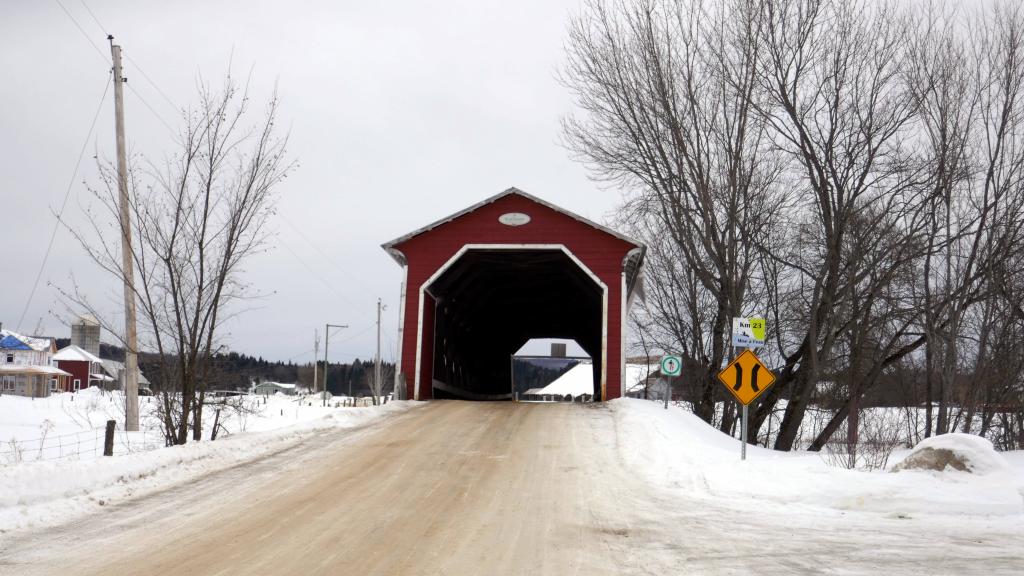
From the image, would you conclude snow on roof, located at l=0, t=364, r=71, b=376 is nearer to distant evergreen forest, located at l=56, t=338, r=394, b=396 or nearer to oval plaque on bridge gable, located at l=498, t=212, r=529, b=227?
distant evergreen forest, located at l=56, t=338, r=394, b=396

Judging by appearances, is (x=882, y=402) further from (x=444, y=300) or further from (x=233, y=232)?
(x=233, y=232)

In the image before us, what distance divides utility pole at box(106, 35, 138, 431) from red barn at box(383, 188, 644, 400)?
6.10 metres

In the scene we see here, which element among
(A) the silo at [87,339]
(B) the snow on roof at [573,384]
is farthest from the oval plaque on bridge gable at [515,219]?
(A) the silo at [87,339]

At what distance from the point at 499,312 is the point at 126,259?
19290mm

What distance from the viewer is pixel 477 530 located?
22.8ft

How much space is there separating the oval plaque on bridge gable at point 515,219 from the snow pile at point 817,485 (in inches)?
341

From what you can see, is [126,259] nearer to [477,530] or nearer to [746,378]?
[477,530]

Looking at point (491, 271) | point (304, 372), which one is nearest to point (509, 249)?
point (491, 271)

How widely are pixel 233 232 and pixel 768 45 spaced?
14108mm

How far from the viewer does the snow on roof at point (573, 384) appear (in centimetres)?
5262

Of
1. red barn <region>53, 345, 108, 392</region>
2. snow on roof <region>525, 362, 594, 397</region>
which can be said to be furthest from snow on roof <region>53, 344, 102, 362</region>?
snow on roof <region>525, 362, 594, 397</region>

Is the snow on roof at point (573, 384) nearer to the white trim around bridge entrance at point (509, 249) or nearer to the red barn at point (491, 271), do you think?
the red barn at point (491, 271)

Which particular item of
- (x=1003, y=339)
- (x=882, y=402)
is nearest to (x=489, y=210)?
(x=1003, y=339)

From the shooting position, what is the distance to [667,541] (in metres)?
6.64
